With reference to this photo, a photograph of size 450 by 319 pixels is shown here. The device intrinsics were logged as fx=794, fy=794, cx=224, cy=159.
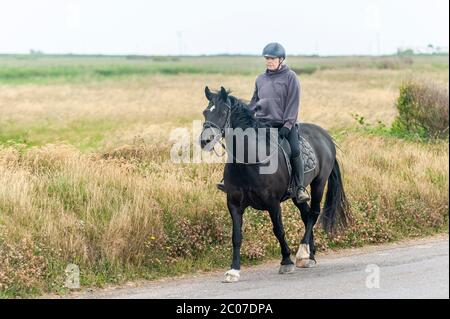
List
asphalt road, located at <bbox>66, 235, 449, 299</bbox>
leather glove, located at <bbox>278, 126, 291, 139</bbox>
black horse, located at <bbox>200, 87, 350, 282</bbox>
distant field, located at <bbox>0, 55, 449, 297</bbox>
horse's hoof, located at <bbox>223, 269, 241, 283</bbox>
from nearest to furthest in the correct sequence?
1. asphalt road, located at <bbox>66, 235, 449, 299</bbox>
2. black horse, located at <bbox>200, 87, 350, 282</bbox>
3. horse's hoof, located at <bbox>223, 269, 241, 283</bbox>
4. distant field, located at <bbox>0, 55, 449, 297</bbox>
5. leather glove, located at <bbox>278, 126, 291, 139</bbox>

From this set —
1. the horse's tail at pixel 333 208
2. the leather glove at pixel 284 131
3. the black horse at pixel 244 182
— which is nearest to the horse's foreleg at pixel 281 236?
the black horse at pixel 244 182

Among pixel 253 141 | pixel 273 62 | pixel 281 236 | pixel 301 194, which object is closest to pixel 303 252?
pixel 281 236

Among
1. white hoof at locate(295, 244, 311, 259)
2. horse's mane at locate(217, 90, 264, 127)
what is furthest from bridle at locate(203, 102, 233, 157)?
white hoof at locate(295, 244, 311, 259)

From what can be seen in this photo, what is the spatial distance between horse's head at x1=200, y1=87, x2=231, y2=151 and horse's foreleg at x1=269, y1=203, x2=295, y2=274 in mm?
1322

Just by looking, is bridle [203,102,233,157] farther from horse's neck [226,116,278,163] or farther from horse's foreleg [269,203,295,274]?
horse's foreleg [269,203,295,274]

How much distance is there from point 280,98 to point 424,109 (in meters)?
12.9

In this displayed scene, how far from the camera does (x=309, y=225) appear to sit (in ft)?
37.1

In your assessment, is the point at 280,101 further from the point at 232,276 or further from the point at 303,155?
the point at 232,276

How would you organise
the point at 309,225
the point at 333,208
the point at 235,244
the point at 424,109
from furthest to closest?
the point at 424,109
the point at 333,208
the point at 309,225
the point at 235,244

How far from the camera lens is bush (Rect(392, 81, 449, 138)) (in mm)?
22141

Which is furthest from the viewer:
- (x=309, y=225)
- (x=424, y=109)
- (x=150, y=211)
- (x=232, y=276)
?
(x=424, y=109)
